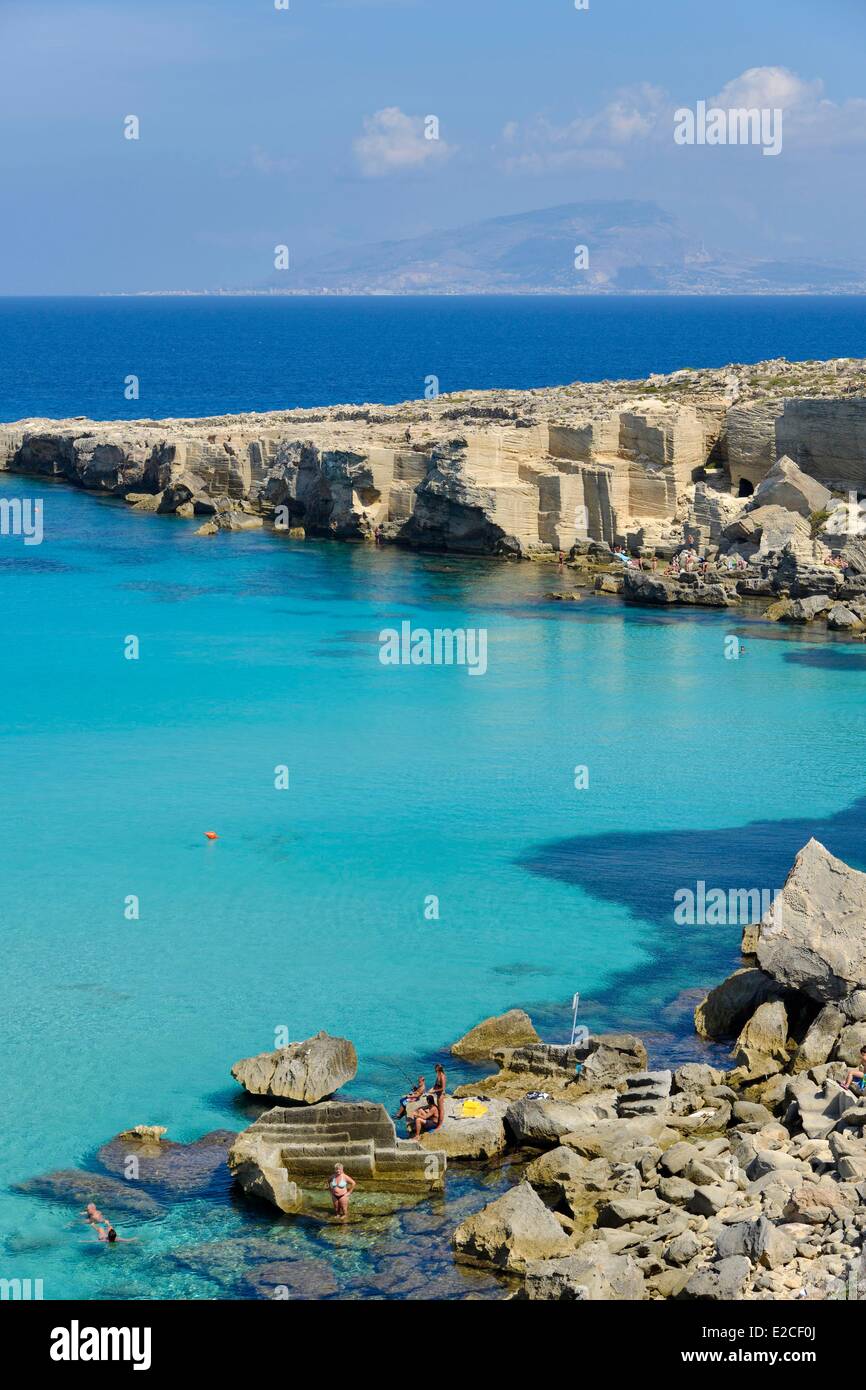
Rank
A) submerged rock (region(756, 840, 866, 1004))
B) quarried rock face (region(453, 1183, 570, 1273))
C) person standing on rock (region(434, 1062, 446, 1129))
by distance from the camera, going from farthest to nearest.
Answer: submerged rock (region(756, 840, 866, 1004))
person standing on rock (region(434, 1062, 446, 1129))
quarried rock face (region(453, 1183, 570, 1273))

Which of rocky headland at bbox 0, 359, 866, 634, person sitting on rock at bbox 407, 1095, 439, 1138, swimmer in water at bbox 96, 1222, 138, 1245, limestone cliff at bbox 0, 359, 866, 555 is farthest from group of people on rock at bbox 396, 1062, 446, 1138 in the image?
limestone cliff at bbox 0, 359, 866, 555

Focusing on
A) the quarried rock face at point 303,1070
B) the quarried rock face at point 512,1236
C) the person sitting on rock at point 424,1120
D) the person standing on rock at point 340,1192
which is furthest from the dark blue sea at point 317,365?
the quarried rock face at point 512,1236

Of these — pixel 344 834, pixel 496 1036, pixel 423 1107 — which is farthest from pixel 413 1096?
pixel 344 834

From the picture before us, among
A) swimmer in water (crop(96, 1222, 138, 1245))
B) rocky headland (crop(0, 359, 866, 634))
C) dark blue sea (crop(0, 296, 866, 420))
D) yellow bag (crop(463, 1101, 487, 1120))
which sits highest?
dark blue sea (crop(0, 296, 866, 420))

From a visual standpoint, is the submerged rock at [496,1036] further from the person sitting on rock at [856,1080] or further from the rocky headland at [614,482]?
the rocky headland at [614,482]

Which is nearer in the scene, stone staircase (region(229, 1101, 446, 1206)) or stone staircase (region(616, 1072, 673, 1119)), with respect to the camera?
stone staircase (region(229, 1101, 446, 1206))

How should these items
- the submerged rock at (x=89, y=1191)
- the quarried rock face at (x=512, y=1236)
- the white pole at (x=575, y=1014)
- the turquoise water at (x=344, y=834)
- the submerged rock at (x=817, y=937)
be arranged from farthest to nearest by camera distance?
the white pole at (x=575, y=1014)
the turquoise water at (x=344, y=834)
the submerged rock at (x=817, y=937)
the submerged rock at (x=89, y=1191)
the quarried rock face at (x=512, y=1236)

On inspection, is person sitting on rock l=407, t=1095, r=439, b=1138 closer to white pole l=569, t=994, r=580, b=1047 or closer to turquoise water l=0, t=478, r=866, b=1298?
turquoise water l=0, t=478, r=866, b=1298
